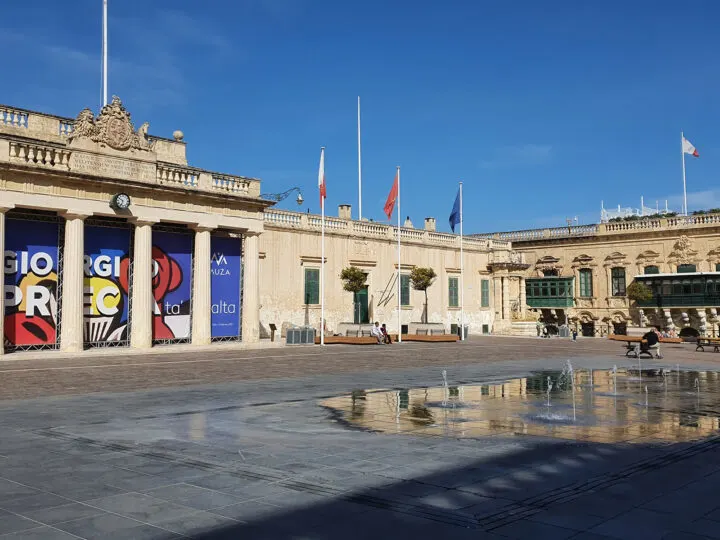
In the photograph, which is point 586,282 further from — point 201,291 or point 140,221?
point 140,221

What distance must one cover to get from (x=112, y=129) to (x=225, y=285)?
773 centimetres

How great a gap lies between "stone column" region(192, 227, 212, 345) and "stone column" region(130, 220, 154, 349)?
2294 mm

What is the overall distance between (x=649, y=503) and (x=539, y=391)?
836cm

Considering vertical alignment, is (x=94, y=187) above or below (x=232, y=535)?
above

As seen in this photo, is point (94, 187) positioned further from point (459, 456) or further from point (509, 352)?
point (459, 456)

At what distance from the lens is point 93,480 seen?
Result: 614 centimetres

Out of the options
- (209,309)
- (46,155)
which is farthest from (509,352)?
(46,155)

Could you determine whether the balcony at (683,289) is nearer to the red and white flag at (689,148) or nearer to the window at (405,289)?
the red and white flag at (689,148)

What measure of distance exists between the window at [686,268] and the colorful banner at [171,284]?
107 ft

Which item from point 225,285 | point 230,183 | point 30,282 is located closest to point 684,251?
point 230,183

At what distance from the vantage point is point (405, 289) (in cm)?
4106

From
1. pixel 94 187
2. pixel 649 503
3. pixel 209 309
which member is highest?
pixel 94 187

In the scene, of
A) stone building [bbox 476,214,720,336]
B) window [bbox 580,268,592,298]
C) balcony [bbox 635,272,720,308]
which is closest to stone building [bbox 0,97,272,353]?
stone building [bbox 476,214,720,336]

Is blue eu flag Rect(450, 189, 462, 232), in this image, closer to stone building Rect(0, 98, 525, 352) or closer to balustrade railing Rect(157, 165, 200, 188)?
stone building Rect(0, 98, 525, 352)
